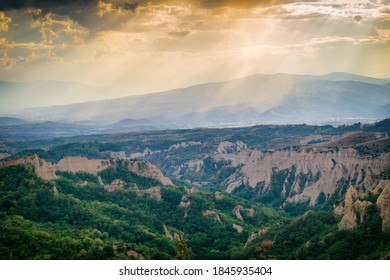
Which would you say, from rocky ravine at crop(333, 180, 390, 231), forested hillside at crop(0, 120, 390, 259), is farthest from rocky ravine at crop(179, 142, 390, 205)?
rocky ravine at crop(333, 180, 390, 231)

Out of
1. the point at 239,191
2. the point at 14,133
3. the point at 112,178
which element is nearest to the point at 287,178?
the point at 239,191

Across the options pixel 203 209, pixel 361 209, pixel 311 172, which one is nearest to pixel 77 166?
pixel 203 209

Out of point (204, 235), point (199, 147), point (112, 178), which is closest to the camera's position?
point (204, 235)

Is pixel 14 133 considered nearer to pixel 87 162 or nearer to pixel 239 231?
pixel 87 162

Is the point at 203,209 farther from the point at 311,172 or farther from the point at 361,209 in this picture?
the point at 311,172

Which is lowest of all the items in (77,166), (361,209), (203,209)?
(203,209)

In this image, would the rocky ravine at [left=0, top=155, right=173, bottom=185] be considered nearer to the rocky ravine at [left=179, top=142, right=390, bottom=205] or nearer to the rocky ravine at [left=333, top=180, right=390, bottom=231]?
the rocky ravine at [left=179, top=142, right=390, bottom=205]
